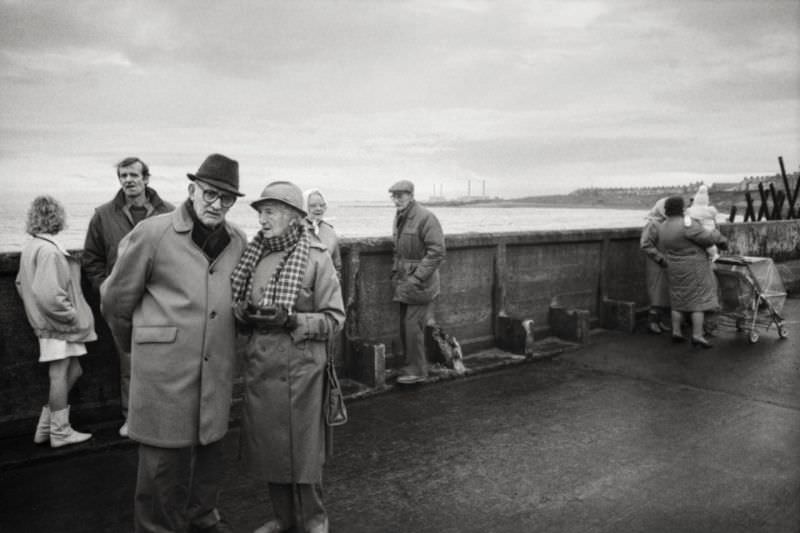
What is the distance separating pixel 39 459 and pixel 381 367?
302 cm

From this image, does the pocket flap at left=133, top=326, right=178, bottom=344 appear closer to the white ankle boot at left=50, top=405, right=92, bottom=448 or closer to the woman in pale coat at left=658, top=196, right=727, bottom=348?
the white ankle boot at left=50, top=405, right=92, bottom=448

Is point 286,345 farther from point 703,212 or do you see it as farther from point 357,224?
point 357,224

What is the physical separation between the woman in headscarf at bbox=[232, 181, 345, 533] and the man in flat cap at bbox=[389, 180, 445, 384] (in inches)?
120

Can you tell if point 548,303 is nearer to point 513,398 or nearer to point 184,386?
point 513,398

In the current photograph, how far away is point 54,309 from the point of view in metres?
4.48

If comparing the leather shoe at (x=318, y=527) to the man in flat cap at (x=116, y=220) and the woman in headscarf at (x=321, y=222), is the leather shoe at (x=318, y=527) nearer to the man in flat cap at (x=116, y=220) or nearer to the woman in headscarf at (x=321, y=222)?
the man in flat cap at (x=116, y=220)

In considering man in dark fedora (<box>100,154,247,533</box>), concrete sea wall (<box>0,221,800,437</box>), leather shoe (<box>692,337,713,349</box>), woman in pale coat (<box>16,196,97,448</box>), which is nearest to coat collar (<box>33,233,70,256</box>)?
woman in pale coat (<box>16,196,97,448</box>)

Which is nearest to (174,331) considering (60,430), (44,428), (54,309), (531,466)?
(54,309)

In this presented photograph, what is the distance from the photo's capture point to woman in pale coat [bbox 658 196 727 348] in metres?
8.21

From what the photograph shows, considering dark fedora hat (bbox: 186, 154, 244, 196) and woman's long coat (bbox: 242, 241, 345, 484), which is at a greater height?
dark fedora hat (bbox: 186, 154, 244, 196)

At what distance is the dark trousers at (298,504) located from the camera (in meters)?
3.39

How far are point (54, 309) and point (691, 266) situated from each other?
7.31 meters

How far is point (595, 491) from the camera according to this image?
13.2 ft

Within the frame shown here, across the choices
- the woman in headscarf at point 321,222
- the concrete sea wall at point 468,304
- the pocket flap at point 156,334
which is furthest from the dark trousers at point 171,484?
the woman in headscarf at point 321,222
